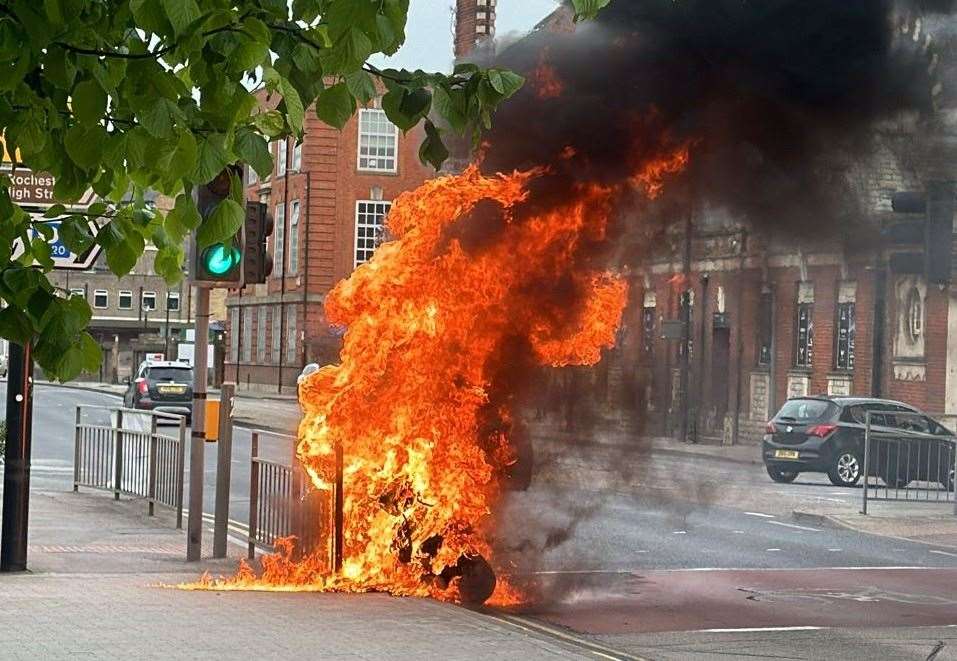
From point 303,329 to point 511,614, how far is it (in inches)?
2083

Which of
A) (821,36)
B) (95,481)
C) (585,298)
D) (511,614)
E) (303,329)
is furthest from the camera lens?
(303,329)

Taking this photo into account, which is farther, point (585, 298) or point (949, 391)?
point (949, 391)

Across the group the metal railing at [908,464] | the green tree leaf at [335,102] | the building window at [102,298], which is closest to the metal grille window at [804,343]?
the metal railing at [908,464]

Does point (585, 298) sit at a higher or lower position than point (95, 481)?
higher

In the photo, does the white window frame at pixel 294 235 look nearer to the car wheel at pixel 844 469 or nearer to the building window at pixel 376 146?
the building window at pixel 376 146

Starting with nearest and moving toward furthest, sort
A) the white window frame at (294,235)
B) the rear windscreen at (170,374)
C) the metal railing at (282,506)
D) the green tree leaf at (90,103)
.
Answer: the green tree leaf at (90,103)
the metal railing at (282,506)
the rear windscreen at (170,374)
the white window frame at (294,235)

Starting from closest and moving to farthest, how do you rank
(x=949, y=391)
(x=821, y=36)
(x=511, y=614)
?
(x=511, y=614), (x=821, y=36), (x=949, y=391)

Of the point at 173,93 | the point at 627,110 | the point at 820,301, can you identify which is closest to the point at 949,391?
the point at 820,301

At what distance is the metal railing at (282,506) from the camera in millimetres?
11062

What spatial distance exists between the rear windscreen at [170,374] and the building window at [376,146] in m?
20.6

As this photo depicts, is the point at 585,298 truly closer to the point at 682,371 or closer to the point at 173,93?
the point at 173,93

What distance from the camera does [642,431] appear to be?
12.4 meters

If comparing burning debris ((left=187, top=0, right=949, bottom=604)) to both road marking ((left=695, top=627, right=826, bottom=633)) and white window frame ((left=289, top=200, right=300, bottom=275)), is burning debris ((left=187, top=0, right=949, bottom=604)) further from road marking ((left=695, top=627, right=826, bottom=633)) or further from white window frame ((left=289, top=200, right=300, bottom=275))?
white window frame ((left=289, top=200, right=300, bottom=275))

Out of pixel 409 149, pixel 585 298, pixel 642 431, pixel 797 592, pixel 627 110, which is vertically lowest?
Answer: pixel 797 592
